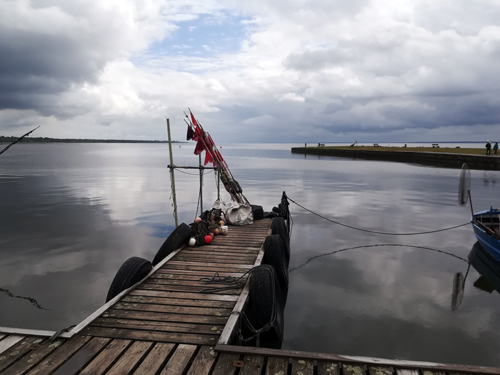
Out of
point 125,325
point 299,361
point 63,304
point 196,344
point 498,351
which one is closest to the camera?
point 299,361

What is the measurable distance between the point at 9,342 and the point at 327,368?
14.1 feet

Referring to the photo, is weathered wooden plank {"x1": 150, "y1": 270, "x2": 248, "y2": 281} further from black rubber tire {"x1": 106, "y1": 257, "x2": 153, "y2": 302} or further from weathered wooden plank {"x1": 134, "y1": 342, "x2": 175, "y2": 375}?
weathered wooden plank {"x1": 134, "y1": 342, "x2": 175, "y2": 375}

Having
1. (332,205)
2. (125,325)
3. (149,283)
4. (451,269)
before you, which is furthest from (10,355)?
(332,205)

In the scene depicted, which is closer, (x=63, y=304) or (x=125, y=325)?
(x=125, y=325)

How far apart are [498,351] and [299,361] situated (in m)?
5.23

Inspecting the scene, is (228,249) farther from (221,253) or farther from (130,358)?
(130,358)

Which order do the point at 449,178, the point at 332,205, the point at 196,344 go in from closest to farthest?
1. the point at 196,344
2. the point at 332,205
3. the point at 449,178

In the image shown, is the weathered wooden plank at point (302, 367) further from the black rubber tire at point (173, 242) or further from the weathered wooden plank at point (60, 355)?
the black rubber tire at point (173, 242)

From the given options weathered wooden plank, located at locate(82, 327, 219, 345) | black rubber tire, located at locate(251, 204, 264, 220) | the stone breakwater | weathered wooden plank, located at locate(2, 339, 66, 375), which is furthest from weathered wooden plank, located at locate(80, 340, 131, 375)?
the stone breakwater

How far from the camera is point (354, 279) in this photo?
10.2 metres

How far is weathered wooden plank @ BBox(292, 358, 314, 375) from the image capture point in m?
3.92

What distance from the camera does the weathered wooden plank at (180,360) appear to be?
398 centimetres

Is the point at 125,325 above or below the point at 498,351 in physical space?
above

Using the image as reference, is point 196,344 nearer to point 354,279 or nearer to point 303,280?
point 303,280
